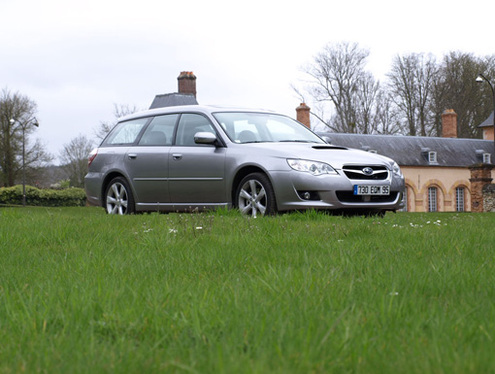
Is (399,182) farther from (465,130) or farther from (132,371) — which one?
(465,130)

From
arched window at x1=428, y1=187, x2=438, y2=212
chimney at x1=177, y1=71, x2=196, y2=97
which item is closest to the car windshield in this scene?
chimney at x1=177, y1=71, x2=196, y2=97

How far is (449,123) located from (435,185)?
18.6 ft

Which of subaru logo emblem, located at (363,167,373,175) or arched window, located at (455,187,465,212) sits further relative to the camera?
arched window, located at (455,187,465,212)

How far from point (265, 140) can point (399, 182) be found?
6.43 feet

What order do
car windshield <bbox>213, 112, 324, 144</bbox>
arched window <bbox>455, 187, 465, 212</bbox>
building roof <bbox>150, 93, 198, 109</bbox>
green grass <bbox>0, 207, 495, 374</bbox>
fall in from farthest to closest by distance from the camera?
arched window <bbox>455, 187, 465, 212</bbox> → building roof <bbox>150, 93, 198, 109</bbox> → car windshield <bbox>213, 112, 324, 144</bbox> → green grass <bbox>0, 207, 495, 374</bbox>

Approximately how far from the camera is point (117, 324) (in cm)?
268

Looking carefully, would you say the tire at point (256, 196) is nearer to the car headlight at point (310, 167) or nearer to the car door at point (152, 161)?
the car headlight at point (310, 167)

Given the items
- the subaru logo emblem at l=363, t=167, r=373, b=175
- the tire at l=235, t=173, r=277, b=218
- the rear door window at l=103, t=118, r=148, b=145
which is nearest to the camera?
the tire at l=235, t=173, r=277, b=218

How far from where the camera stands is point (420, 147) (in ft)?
179

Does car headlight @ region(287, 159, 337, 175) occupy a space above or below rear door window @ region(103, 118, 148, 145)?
below

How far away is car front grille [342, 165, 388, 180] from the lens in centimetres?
867

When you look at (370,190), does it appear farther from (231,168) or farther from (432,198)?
(432,198)

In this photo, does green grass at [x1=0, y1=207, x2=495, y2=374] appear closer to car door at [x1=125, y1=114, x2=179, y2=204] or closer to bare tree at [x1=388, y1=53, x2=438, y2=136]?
car door at [x1=125, y1=114, x2=179, y2=204]

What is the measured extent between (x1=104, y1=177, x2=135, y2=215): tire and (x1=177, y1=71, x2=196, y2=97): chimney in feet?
124
